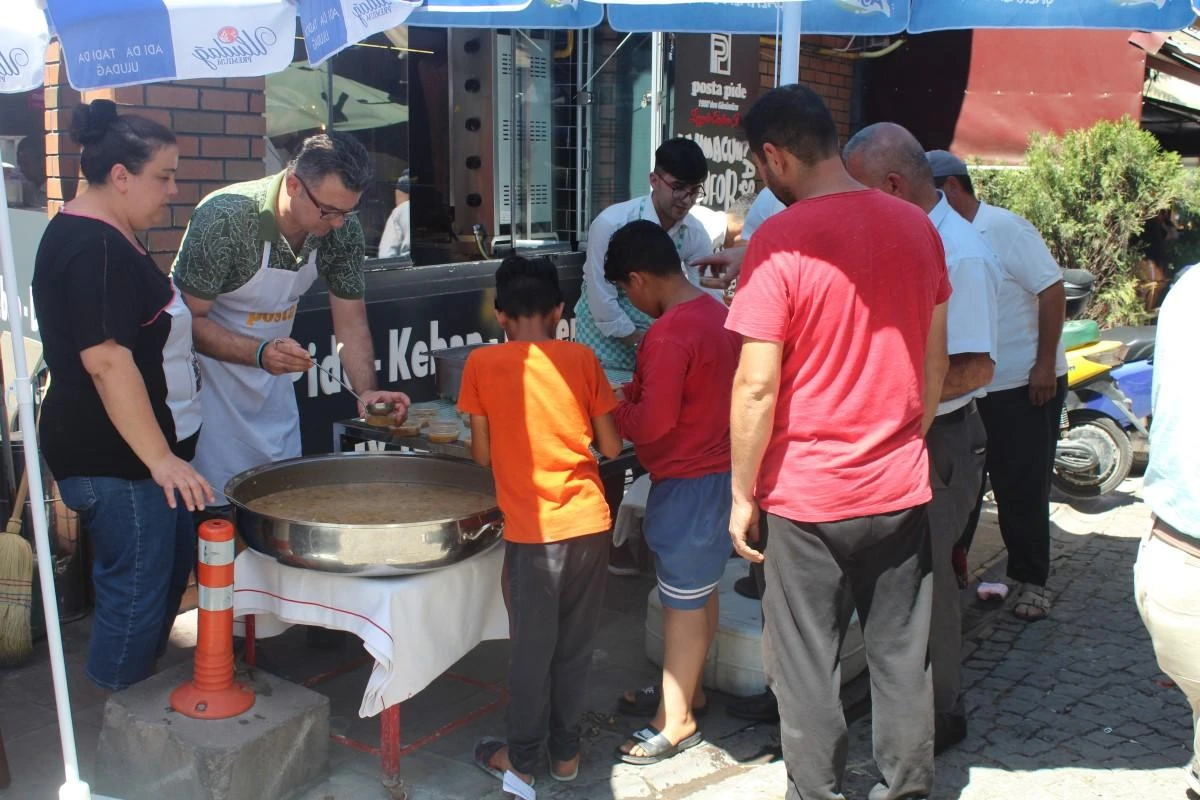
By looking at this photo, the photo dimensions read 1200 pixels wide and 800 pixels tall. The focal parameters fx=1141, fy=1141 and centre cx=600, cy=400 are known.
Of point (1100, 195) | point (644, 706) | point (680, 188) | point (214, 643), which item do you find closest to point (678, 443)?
point (644, 706)

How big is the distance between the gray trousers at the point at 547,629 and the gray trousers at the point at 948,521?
1.07 metres

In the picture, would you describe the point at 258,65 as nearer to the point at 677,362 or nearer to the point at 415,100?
the point at 677,362

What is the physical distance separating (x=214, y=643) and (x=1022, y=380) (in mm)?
3448

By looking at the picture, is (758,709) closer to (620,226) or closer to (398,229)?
(620,226)

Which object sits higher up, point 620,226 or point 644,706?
point 620,226

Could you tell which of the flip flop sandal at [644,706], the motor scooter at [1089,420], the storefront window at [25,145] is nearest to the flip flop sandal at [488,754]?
the flip flop sandal at [644,706]

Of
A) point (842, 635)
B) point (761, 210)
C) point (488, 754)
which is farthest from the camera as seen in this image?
A: point (761, 210)

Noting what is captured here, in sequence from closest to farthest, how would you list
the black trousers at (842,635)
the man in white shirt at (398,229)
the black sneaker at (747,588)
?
1. the black trousers at (842,635)
2. the black sneaker at (747,588)
3. the man in white shirt at (398,229)

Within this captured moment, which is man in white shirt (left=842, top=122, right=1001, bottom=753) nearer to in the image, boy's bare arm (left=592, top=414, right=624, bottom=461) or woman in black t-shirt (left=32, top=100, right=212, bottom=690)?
boy's bare arm (left=592, top=414, right=624, bottom=461)

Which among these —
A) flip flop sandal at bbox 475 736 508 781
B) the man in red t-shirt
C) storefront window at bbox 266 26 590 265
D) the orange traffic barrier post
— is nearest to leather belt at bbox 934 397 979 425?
the man in red t-shirt

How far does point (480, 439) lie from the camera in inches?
134

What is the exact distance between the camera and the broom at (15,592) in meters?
4.19

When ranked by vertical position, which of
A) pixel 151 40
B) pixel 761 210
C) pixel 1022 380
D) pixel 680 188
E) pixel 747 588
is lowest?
pixel 747 588

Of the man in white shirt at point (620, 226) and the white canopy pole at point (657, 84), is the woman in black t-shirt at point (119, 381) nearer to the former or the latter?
the man in white shirt at point (620, 226)
